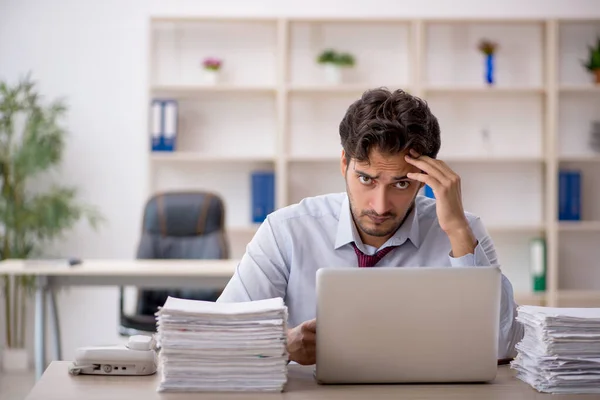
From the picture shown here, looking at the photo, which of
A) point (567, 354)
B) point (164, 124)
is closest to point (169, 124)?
point (164, 124)

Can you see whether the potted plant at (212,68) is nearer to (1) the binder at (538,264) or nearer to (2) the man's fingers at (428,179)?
(1) the binder at (538,264)

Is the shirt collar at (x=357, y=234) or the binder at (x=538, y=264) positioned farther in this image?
the binder at (x=538, y=264)

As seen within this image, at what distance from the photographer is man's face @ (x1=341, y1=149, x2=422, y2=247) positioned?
6.25 ft

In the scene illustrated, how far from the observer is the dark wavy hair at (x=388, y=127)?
6.24 feet

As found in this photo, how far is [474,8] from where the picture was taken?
16.9ft

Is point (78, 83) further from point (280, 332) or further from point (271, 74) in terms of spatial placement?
point (280, 332)

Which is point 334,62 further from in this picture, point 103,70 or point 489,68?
point 103,70

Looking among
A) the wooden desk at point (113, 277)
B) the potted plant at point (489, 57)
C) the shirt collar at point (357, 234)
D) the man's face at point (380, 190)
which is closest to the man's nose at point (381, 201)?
the man's face at point (380, 190)

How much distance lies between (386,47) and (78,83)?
191cm

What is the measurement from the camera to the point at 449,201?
1868mm

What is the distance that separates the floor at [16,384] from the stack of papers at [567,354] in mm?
3193

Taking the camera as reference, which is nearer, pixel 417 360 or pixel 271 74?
pixel 417 360

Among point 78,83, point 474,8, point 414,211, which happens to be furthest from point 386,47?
point 414,211

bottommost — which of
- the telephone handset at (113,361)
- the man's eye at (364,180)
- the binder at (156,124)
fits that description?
the telephone handset at (113,361)
